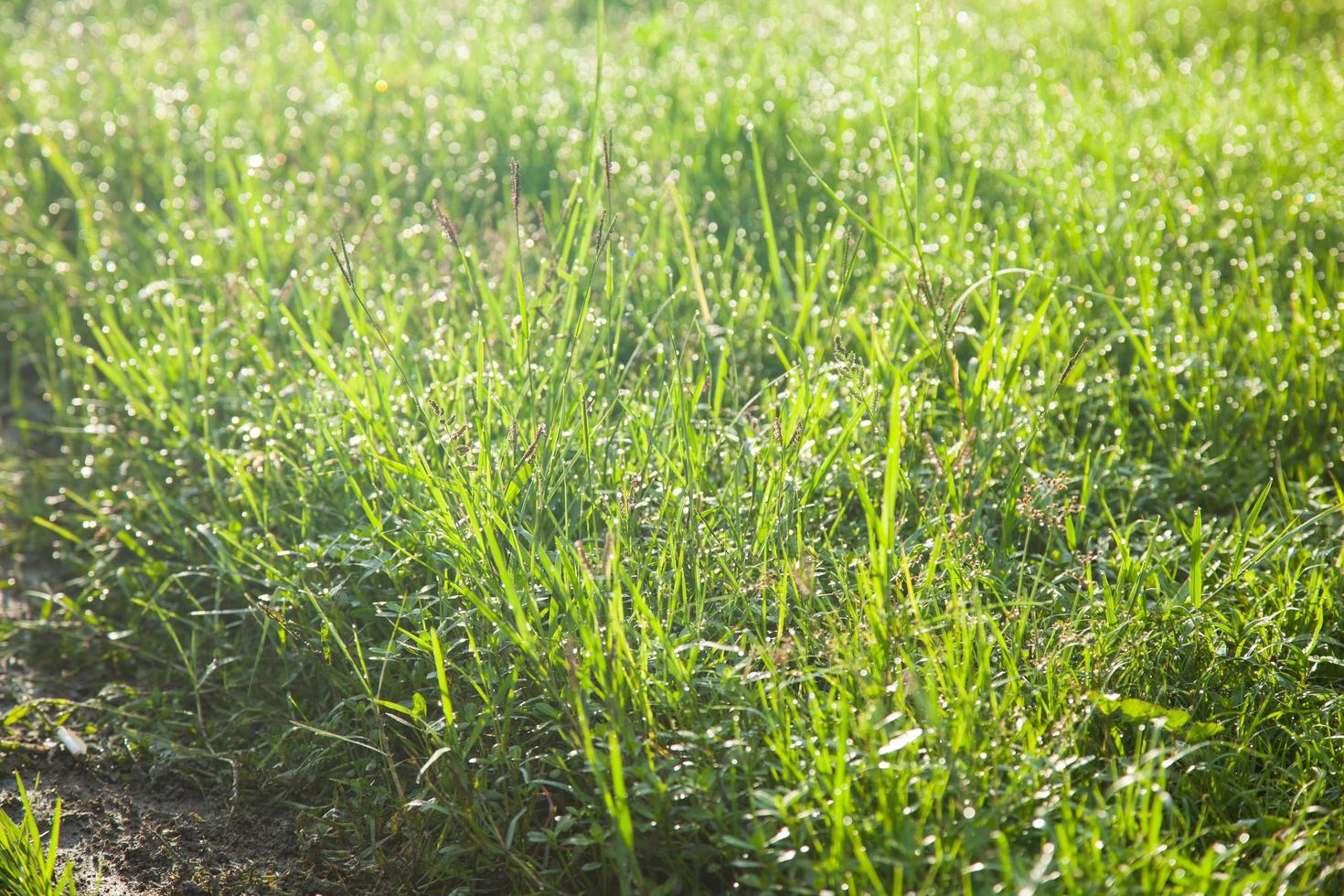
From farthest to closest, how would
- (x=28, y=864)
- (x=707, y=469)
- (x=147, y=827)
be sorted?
(x=707, y=469)
(x=147, y=827)
(x=28, y=864)

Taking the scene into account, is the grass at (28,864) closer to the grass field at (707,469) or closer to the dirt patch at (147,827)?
the dirt patch at (147,827)

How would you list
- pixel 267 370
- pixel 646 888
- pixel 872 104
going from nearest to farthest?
pixel 646 888, pixel 267 370, pixel 872 104

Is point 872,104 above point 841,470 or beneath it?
above

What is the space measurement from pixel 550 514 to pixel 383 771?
1.74 feet

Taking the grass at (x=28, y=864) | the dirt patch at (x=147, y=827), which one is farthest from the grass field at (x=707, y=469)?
the grass at (x=28, y=864)

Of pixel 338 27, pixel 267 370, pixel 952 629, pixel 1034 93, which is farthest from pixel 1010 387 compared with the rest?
pixel 338 27

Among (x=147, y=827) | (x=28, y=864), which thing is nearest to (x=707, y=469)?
(x=147, y=827)

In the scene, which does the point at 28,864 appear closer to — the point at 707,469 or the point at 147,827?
the point at 147,827

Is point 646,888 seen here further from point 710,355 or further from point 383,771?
point 710,355

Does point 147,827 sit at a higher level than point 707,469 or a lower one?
lower

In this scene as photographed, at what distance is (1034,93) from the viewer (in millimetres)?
4051

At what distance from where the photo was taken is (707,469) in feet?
7.22

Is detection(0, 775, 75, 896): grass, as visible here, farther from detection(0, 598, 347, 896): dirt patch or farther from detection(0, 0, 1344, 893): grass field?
detection(0, 0, 1344, 893): grass field

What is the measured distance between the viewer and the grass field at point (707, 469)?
5.30 feet
